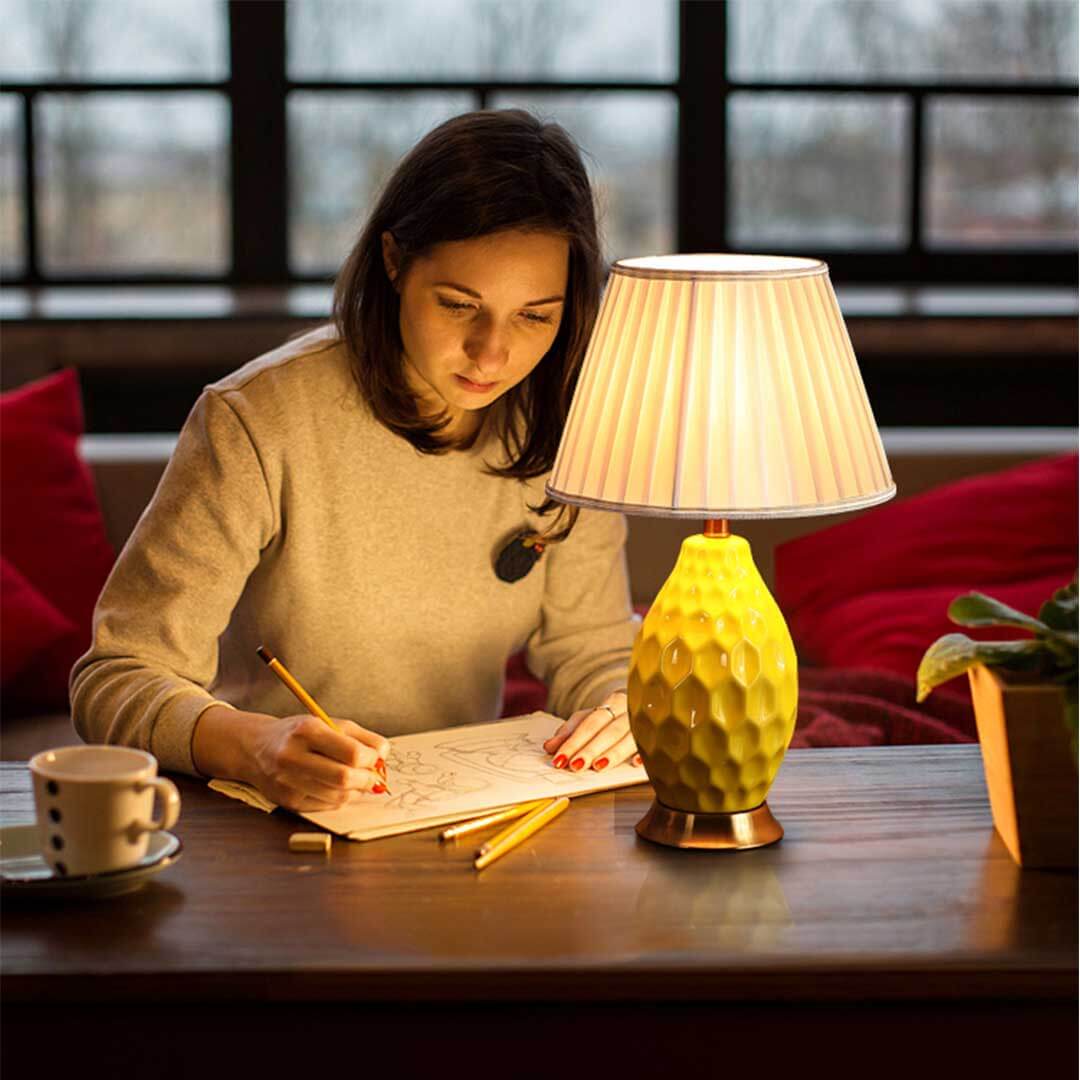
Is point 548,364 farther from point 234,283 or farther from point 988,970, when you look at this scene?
point 234,283

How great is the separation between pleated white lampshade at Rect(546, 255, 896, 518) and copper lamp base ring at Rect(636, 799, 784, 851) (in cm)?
24

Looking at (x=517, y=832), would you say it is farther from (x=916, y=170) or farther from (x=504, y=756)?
(x=916, y=170)

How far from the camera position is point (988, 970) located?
107 cm

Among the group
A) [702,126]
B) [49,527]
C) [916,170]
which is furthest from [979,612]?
[916,170]

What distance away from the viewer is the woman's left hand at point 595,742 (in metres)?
1.42

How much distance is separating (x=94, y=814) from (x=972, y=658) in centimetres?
64

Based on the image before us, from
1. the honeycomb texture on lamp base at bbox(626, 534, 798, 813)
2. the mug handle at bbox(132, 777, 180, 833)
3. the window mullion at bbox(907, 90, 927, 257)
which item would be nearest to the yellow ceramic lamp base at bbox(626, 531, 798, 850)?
the honeycomb texture on lamp base at bbox(626, 534, 798, 813)

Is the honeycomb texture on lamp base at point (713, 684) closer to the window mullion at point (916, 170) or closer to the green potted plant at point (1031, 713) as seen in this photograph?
the green potted plant at point (1031, 713)

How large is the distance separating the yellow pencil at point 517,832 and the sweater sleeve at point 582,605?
0.38 m

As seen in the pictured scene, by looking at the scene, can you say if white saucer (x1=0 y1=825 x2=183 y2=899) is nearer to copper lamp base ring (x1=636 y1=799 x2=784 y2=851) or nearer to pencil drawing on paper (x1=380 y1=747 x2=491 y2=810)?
pencil drawing on paper (x1=380 y1=747 x2=491 y2=810)

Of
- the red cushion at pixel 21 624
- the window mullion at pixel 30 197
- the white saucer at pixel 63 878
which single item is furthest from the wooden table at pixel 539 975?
the window mullion at pixel 30 197

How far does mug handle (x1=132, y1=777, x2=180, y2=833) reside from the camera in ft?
3.76

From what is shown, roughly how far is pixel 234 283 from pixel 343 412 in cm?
225

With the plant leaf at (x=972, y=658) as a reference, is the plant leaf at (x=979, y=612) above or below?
above
